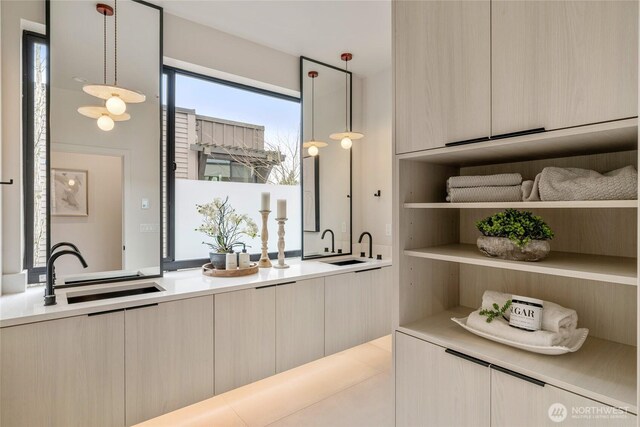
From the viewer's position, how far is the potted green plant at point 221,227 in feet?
8.66

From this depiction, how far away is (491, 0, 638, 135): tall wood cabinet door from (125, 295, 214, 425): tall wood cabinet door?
1.87 m

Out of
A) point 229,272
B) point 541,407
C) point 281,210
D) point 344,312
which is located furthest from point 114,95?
point 541,407

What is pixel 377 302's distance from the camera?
9.82 feet

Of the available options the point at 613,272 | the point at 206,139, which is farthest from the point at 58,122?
the point at 613,272

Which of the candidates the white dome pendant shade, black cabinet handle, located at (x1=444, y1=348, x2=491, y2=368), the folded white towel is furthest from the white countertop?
the folded white towel

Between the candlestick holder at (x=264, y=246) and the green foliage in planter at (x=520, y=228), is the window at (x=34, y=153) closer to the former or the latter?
the candlestick holder at (x=264, y=246)

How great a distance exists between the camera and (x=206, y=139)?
113 inches

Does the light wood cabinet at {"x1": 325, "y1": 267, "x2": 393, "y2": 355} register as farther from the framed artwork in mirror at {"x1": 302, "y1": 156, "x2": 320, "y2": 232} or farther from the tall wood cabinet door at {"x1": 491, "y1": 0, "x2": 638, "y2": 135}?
the tall wood cabinet door at {"x1": 491, "y1": 0, "x2": 638, "y2": 135}

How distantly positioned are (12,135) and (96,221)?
2.20ft

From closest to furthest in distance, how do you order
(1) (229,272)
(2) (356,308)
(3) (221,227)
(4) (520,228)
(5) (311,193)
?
(4) (520,228)
(1) (229,272)
(3) (221,227)
(2) (356,308)
(5) (311,193)

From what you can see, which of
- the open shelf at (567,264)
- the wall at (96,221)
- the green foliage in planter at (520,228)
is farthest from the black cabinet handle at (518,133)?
the wall at (96,221)

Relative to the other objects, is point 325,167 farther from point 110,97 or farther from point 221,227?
point 110,97

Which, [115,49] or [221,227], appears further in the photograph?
[221,227]

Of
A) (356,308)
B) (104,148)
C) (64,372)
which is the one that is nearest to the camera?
(64,372)
